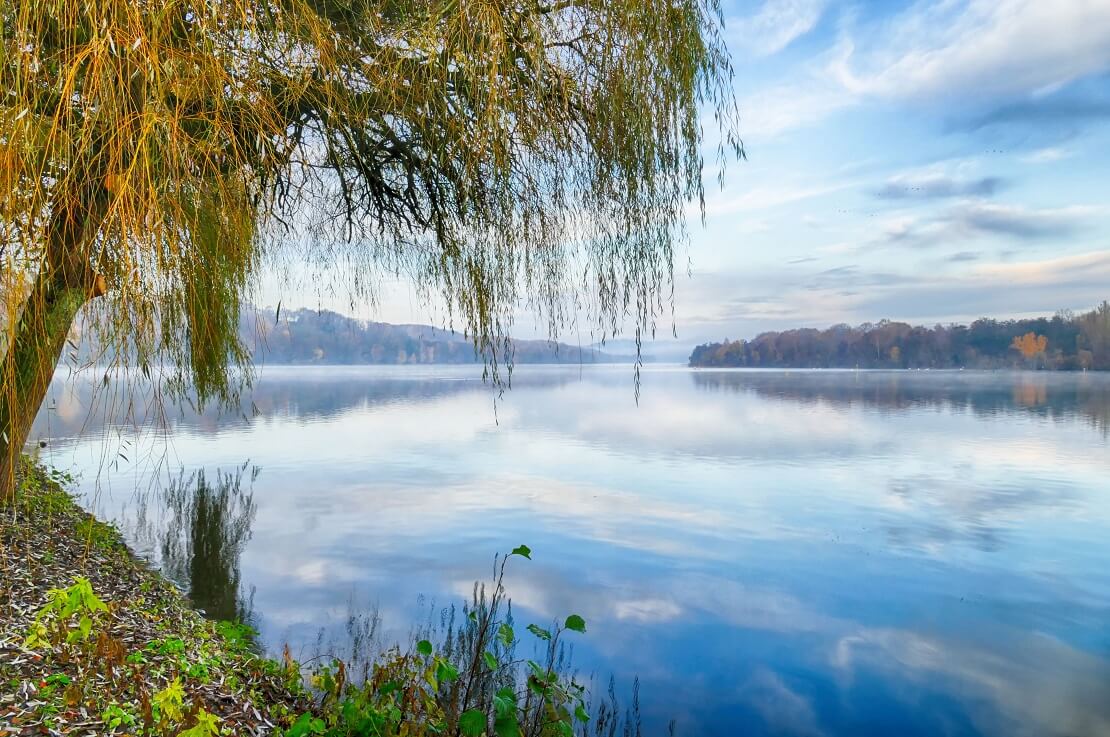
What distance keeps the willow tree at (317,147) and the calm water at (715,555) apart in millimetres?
455

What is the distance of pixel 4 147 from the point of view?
5.11 ft

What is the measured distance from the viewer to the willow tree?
1.70 meters

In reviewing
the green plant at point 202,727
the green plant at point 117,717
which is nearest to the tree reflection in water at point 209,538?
the green plant at point 117,717

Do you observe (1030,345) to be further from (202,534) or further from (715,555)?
(202,534)

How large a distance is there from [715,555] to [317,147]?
6.52 meters

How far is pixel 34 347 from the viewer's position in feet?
7.00

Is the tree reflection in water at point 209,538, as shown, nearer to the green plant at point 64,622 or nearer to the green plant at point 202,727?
the green plant at point 64,622

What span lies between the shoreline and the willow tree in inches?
33.4

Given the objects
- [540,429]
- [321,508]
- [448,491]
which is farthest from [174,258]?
[540,429]

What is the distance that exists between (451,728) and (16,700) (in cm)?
165

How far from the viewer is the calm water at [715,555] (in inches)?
189

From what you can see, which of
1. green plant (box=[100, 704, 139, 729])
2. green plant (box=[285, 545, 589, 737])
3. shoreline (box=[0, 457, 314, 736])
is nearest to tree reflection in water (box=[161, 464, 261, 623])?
shoreline (box=[0, 457, 314, 736])

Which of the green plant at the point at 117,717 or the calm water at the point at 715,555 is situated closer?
the green plant at the point at 117,717

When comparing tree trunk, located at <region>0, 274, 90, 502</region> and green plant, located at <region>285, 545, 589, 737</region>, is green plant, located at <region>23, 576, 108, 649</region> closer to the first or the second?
tree trunk, located at <region>0, 274, 90, 502</region>
